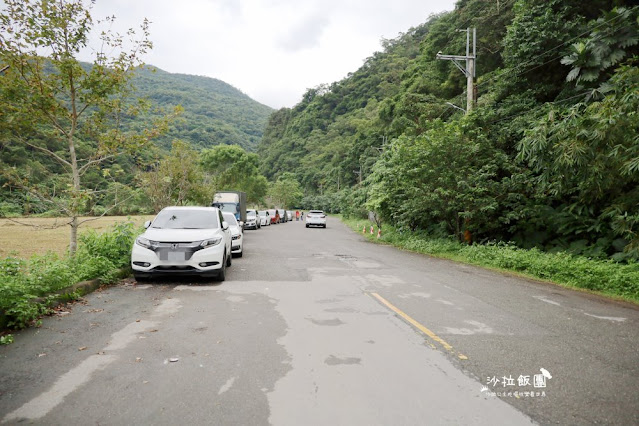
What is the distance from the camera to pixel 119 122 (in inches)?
358

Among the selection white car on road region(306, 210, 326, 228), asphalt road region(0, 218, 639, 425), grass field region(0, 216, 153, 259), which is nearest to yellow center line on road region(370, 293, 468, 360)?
asphalt road region(0, 218, 639, 425)

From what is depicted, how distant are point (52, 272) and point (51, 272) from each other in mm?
20

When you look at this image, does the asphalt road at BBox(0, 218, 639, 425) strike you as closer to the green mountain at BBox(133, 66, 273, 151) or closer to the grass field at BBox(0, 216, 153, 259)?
the grass field at BBox(0, 216, 153, 259)

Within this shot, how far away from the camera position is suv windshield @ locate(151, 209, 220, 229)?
9.07 m

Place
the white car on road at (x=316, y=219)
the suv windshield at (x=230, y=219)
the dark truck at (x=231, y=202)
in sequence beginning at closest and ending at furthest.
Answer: the suv windshield at (x=230, y=219) < the dark truck at (x=231, y=202) < the white car on road at (x=316, y=219)

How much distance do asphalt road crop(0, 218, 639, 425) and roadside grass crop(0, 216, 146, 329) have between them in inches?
13.8

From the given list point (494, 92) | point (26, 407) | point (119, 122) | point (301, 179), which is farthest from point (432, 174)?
point (301, 179)

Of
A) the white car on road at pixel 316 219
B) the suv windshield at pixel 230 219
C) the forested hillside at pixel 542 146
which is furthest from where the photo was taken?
the white car on road at pixel 316 219

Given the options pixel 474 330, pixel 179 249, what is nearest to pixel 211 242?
pixel 179 249

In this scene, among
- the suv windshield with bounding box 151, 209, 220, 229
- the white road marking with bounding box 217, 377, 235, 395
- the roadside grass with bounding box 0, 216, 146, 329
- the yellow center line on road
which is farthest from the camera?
the suv windshield with bounding box 151, 209, 220, 229

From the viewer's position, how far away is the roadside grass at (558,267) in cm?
823

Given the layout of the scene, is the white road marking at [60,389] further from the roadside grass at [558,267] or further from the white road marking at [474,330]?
the roadside grass at [558,267]

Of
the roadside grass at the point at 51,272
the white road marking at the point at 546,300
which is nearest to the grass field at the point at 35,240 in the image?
the roadside grass at the point at 51,272

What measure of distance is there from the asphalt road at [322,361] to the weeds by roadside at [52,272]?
1.13 feet
